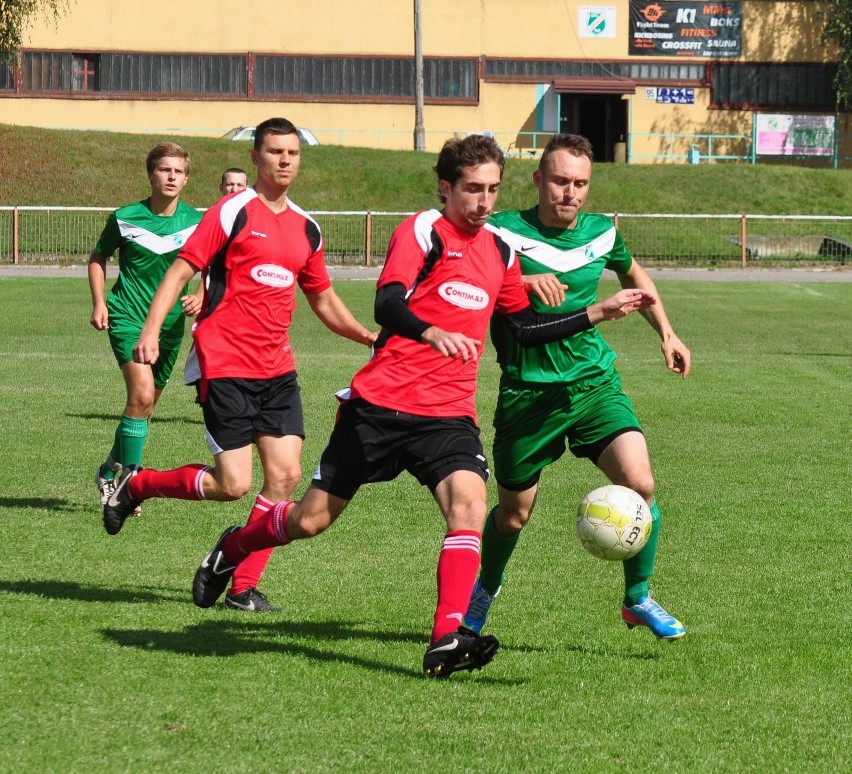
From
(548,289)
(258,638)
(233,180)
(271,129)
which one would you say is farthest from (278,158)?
(233,180)

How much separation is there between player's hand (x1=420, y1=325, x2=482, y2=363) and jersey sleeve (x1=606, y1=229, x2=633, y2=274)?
142 centimetres

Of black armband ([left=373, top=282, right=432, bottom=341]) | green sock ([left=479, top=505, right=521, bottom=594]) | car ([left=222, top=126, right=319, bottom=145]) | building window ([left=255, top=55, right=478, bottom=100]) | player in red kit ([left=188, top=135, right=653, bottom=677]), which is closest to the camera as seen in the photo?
black armband ([left=373, top=282, right=432, bottom=341])

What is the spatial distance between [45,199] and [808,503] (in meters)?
33.8

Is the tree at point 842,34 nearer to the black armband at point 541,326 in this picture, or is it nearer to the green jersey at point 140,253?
the green jersey at point 140,253

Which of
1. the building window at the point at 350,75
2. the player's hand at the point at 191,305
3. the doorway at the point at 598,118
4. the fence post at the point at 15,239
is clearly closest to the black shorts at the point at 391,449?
the player's hand at the point at 191,305

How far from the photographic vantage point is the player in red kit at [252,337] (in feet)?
20.9

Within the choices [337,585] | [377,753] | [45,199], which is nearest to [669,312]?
[337,585]

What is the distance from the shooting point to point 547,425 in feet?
19.6

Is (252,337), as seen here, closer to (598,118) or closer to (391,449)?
(391,449)

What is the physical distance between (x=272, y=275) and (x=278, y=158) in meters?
0.55

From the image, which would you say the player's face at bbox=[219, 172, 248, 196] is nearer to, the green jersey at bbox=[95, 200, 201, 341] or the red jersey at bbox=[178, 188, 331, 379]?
the green jersey at bbox=[95, 200, 201, 341]

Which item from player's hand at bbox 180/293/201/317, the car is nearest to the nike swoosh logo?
player's hand at bbox 180/293/201/317

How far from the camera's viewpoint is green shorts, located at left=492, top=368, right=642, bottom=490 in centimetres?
597

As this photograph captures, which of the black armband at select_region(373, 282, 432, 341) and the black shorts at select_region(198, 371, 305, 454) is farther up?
the black armband at select_region(373, 282, 432, 341)
